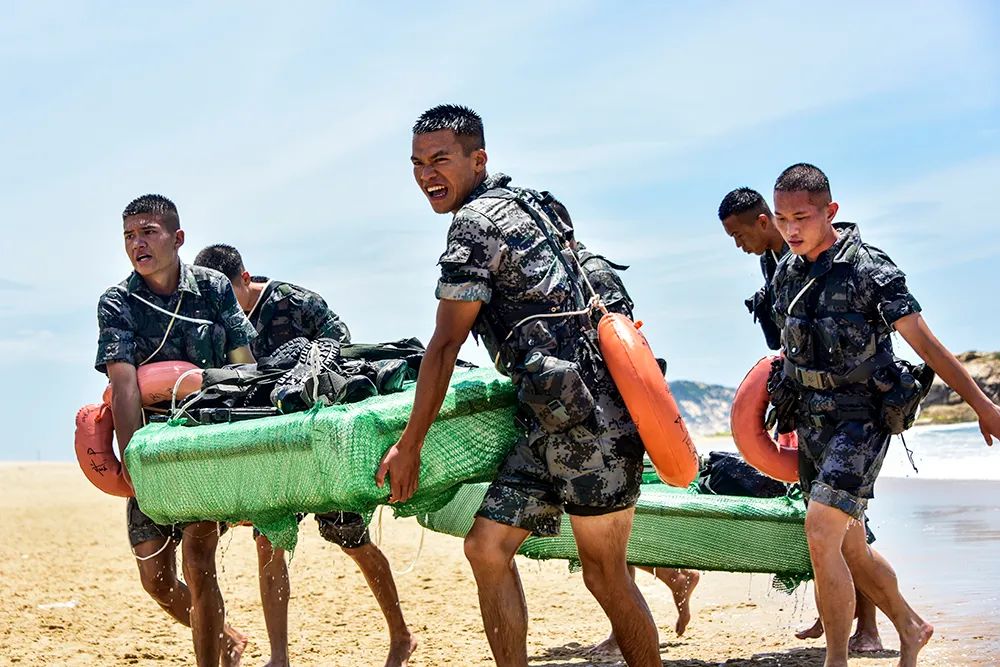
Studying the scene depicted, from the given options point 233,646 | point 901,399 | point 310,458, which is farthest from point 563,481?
point 233,646

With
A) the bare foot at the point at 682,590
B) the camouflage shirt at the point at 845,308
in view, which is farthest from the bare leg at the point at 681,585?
the camouflage shirt at the point at 845,308

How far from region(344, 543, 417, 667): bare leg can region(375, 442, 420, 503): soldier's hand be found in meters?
2.17

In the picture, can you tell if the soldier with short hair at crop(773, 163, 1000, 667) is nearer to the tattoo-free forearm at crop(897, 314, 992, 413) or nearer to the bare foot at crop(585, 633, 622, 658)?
the tattoo-free forearm at crop(897, 314, 992, 413)

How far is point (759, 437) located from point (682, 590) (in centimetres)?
166

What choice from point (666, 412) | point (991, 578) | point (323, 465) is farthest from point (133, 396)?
point (991, 578)

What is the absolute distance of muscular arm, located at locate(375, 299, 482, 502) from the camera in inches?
185

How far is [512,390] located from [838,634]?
5.70 feet

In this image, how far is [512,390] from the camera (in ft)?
17.3

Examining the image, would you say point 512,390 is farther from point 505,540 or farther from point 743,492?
point 743,492

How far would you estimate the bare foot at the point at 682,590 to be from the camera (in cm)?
748

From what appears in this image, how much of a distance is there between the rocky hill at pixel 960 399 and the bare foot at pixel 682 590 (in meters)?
26.7

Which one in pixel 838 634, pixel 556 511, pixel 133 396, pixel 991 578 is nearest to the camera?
pixel 556 511

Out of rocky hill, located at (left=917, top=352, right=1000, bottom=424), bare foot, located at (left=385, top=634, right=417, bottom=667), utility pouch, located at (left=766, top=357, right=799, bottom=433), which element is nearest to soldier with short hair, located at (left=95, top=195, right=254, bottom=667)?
bare foot, located at (left=385, top=634, right=417, bottom=667)

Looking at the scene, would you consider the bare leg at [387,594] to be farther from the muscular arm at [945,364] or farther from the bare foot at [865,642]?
the muscular arm at [945,364]
